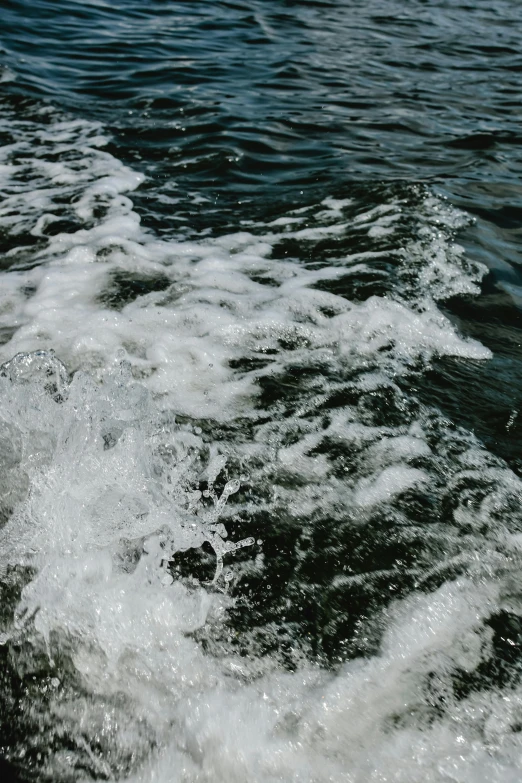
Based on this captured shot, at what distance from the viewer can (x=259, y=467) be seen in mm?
2559

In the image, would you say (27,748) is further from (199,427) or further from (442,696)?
(199,427)

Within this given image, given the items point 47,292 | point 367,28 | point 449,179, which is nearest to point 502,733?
point 47,292

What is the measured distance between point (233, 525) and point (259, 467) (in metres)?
0.31

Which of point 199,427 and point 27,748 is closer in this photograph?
point 27,748

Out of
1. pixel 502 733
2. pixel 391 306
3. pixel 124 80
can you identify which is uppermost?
pixel 124 80

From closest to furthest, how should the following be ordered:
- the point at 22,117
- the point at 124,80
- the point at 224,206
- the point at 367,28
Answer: the point at 224,206 < the point at 22,117 < the point at 124,80 < the point at 367,28

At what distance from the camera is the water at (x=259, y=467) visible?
70.4 inches

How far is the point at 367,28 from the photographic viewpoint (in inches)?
424

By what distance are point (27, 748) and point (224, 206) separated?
3.98 m

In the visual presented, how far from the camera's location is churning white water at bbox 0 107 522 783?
1756 millimetres

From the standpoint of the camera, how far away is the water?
1.79 metres

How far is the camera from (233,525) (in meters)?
2.32

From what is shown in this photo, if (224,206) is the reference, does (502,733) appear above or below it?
below

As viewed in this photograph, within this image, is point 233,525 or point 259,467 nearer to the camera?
point 233,525
